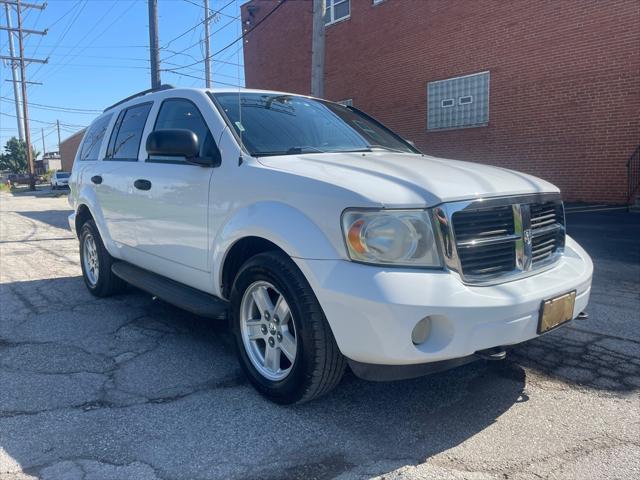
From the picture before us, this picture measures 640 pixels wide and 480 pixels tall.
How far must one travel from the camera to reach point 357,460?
8.28 feet

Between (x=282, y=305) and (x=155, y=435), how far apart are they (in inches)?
37.6

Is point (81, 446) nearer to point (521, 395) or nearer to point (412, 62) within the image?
point (521, 395)

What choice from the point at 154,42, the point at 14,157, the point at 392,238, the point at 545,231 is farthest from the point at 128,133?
the point at 14,157

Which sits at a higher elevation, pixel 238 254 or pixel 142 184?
pixel 142 184

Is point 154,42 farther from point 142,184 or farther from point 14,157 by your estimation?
point 14,157

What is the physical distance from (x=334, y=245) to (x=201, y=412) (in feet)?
4.24

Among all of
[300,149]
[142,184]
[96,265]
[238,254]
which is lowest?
[96,265]

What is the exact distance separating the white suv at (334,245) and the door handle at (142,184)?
0.07ft

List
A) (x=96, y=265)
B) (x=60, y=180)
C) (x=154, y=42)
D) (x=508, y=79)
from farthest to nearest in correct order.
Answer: (x=60, y=180) < (x=154, y=42) < (x=508, y=79) < (x=96, y=265)

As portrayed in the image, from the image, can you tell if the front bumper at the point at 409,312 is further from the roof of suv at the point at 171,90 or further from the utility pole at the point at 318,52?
the utility pole at the point at 318,52

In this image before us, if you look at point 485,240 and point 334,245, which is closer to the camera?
point 334,245

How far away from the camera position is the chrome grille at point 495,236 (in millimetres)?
2588

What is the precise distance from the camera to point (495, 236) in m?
2.79

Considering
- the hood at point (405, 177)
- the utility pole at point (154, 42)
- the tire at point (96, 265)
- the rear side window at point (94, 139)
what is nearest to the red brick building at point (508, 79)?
the utility pole at point (154, 42)
